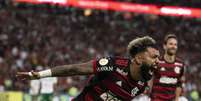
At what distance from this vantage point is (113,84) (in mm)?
6426

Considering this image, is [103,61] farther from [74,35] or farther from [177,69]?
[74,35]

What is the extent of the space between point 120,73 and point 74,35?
2231cm

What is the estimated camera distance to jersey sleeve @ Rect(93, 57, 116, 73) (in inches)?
247

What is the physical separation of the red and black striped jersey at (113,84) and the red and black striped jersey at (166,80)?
380 centimetres

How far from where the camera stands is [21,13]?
28109mm

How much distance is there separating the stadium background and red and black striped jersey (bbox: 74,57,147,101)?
12663 millimetres

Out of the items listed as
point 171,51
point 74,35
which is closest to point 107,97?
point 171,51

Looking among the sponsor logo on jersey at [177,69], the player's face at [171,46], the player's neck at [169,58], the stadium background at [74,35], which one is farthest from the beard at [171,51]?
the stadium background at [74,35]

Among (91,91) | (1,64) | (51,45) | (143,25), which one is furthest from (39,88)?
(143,25)

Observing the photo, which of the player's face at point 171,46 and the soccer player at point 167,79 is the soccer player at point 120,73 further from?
the soccer player at point 167,79

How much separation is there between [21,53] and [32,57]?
1.94 ft

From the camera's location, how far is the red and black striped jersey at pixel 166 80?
10242 millimetres

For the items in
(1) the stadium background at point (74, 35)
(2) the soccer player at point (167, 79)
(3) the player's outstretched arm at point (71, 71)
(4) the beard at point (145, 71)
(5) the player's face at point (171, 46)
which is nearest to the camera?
(3) the player's outstretched arm at point (71, 71)

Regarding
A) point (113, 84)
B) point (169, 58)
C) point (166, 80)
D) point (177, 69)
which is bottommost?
point (166, 80)
